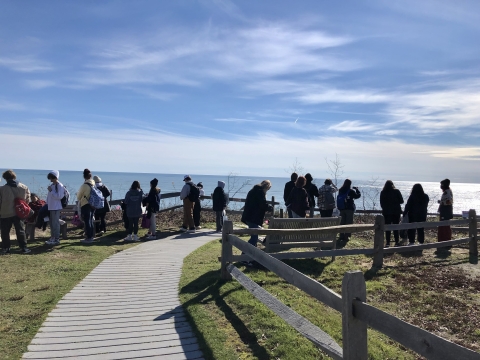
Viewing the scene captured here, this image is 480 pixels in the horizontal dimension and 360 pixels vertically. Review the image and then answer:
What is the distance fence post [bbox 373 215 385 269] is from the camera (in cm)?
852

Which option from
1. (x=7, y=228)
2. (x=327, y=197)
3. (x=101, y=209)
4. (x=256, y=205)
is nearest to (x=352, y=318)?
(x=256, y=205)

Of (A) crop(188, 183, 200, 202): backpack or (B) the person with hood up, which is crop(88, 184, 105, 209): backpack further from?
(B) the person with hood up

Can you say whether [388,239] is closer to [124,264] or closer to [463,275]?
[463,275]

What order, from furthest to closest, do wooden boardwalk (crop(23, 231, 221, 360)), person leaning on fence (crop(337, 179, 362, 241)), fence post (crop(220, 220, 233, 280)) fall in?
person leaning on fence (crop(337, 179, 362, 241)) < fence post (crop(220, 220, 233, 280)) < wooden boardwalk (crop(23, 231, 221, 360))

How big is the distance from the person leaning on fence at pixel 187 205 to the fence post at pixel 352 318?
33.3 feet

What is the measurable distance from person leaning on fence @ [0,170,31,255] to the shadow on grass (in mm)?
4716

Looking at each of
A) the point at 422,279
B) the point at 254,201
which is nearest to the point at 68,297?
the point at 254,201

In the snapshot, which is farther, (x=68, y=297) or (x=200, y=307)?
(x=68, y=297)

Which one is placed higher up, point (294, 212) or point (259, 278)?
point (294, 212)

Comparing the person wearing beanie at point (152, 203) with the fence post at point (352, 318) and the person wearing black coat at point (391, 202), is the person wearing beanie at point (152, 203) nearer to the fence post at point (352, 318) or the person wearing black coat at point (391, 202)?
the person wearing black coat at point (391, 202)

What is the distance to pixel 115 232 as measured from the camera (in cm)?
1272

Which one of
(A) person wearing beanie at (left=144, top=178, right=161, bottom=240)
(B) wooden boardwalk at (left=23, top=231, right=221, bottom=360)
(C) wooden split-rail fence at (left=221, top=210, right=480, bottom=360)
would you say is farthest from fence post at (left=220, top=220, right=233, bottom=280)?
(A) person wearing beanie at (left=144, top=178, right=161, bottom=240)

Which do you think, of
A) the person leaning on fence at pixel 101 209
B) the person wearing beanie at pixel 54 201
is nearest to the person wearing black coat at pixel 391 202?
the person leaning on fence at pixel 101 209

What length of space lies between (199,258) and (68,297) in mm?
3441
